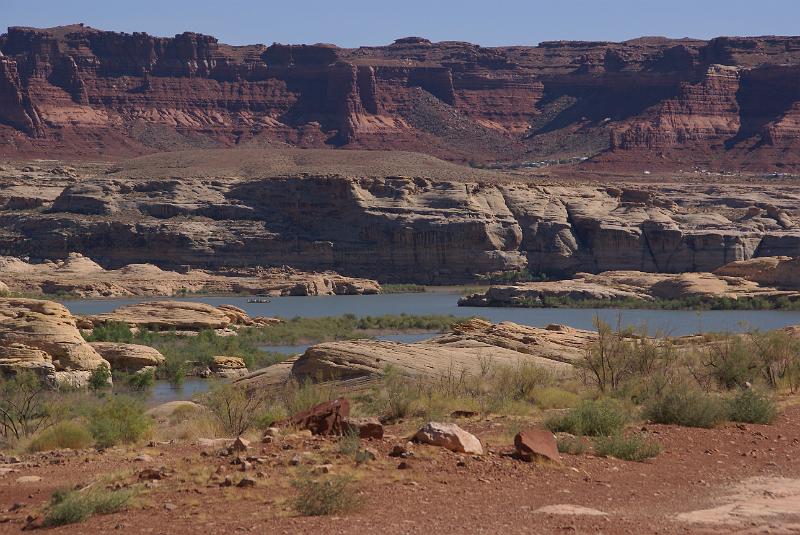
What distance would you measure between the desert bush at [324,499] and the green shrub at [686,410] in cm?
567

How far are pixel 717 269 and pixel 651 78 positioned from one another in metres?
80.1

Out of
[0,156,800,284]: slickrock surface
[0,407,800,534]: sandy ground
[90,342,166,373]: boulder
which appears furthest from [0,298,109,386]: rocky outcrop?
→ [0,156,800,284]: slickrock surface

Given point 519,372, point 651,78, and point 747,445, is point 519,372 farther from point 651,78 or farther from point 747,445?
point 651,78

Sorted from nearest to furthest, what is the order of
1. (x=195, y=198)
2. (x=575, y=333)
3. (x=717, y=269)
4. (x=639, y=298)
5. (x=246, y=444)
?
(x=246, y=444), (x=575, y=333), (x=639, y=298), (x=717, y=269), (x=195, y=198)

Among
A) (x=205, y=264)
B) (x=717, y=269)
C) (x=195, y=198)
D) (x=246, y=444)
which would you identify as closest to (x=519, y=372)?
(x=246, y=444)

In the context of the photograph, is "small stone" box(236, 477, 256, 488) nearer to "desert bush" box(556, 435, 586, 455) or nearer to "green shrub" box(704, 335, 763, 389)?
"desert bush" box(556, 435, 586, 455)

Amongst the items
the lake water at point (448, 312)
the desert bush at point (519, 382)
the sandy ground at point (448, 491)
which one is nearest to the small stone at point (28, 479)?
the sandy ground at point (448, 491)

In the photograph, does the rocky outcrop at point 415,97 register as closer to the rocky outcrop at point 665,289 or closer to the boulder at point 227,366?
the rocky outcrop at point 665,289

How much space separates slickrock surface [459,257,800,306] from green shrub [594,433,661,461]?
171ft

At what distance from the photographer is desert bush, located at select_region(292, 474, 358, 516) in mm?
11766

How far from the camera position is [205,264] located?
277 feet

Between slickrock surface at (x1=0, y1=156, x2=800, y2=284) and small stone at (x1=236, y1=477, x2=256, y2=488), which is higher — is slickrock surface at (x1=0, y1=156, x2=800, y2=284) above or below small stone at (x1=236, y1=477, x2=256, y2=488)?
below

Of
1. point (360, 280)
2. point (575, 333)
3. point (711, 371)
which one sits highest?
point (711, 371)

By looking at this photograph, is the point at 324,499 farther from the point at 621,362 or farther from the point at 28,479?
the point at 621,362
